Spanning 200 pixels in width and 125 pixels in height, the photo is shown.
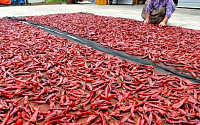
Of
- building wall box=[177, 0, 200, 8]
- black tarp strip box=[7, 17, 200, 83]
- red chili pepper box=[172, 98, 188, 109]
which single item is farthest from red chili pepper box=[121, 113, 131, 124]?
building wall box=[177, 0, 200, 8]

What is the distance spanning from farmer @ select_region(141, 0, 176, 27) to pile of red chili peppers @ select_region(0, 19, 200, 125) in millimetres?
4400

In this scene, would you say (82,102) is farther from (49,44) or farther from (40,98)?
(49,44)

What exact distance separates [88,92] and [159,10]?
591cm

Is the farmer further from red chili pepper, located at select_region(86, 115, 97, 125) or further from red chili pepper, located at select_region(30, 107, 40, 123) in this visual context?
red chili pepper, located at select_region(30, 107, 40, 123)

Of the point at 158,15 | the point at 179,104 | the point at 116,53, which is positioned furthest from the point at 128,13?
the point at 179,104

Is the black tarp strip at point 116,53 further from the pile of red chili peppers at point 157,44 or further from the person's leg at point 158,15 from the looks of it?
the person's leg at point 158,15

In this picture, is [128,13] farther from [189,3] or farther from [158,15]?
[189,3]

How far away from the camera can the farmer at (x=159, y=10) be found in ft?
22.9

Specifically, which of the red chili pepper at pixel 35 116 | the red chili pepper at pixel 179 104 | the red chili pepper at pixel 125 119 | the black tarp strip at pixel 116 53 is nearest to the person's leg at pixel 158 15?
the black tarp strip at pixel 116 53

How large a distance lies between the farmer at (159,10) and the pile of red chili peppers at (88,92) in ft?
14.4

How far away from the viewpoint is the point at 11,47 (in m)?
4.53

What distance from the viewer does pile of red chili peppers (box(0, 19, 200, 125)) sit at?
2104mm

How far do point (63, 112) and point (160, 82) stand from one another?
1.63 m

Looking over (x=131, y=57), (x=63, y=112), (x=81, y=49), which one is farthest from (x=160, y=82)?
(x=81, y=49)
